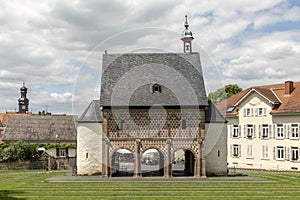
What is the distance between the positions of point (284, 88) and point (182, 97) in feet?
62.9

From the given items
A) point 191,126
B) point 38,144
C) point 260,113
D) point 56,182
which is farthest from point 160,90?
point 38,144

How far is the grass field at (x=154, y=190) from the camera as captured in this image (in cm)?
2412

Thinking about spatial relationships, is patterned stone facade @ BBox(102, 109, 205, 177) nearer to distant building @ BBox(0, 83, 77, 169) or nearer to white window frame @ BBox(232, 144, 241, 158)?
white window frame @ BBox(232, 144, 241, 158)

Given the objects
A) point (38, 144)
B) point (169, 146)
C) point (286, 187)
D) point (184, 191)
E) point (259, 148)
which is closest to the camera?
point (184, 191)

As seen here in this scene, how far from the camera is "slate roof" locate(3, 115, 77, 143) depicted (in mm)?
57188

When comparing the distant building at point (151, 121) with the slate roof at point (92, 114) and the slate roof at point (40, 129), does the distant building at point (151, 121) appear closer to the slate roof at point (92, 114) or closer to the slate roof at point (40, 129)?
the slate roof at point (92, 114)

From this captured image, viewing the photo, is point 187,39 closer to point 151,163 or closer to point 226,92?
point 151,163

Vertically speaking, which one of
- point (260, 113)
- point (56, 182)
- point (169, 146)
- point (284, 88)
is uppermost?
point (284, 88)

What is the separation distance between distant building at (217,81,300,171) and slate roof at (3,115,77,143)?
918 inches

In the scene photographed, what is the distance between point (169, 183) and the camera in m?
31.2

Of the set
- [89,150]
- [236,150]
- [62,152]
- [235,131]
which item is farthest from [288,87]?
[62,152]

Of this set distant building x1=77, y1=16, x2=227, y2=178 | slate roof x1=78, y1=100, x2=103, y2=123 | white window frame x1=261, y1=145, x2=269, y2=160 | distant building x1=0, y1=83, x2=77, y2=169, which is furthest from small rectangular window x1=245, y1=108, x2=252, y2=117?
distant building x1=0, y1=83, x2=77, y2=169

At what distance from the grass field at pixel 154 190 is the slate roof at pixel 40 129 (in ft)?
86.6

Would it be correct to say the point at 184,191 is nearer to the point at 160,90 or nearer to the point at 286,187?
the point at 286,187
